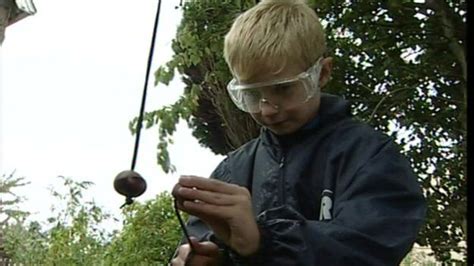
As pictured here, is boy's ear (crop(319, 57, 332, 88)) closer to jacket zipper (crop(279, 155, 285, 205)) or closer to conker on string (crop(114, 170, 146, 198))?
jacket zipper (crop(279, 155, 285, 205))

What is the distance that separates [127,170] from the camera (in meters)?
0.56

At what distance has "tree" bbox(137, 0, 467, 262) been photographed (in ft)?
5.90

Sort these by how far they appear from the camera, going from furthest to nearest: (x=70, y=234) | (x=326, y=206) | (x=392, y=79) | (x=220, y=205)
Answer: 1. (x=70, y=234)
2. (x=392, y=79)
3. (x=326, y=206)
4. (x=220, y=205)

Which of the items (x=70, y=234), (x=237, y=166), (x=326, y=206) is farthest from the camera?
(x=70, y=234)

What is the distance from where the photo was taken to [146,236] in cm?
231

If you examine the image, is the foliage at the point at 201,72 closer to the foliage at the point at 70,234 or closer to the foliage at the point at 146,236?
the foliage at the point at 146,236

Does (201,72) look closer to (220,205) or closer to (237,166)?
(237,166)

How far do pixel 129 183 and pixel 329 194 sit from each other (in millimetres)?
161

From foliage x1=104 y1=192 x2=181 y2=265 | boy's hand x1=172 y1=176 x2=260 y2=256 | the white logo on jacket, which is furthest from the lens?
foliage x1=104 y1=192 x2=181 y2=265

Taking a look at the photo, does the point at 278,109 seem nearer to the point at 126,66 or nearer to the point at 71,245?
the point at 126,66

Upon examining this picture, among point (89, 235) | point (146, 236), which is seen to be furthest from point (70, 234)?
point (146, 236)

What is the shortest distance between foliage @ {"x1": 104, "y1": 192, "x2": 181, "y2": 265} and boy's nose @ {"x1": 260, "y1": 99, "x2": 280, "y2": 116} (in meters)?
1.49

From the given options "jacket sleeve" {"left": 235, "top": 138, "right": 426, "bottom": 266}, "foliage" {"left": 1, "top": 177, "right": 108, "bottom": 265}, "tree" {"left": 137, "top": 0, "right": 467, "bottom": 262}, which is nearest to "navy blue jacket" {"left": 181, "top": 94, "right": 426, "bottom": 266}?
"jacket sleeve" {"left": 235, "top": 138, "right": 426, "bottom": 266}

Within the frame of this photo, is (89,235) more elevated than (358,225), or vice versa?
(89,235)
